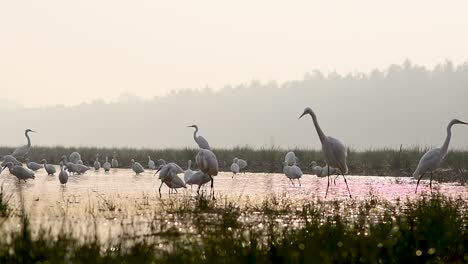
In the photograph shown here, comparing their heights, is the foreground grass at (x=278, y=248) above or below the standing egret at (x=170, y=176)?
below

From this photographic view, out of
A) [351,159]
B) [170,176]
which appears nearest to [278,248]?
[170,176]

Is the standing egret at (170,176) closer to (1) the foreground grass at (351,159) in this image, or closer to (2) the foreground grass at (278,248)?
(2) the foreground grass at (278,248)

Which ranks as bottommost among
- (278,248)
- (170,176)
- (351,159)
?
(278,248)

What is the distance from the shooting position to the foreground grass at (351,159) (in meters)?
29.5

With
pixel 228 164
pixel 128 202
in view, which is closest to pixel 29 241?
pixel 128 202

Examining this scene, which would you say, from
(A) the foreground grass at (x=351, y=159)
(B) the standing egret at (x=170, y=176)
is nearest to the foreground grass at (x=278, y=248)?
(B) the standing egret at (x=170, y=176)

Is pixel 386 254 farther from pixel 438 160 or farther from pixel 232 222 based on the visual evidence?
pixel 438 160

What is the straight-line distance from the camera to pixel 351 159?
33.5 meters

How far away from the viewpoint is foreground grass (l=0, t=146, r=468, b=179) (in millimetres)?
29469

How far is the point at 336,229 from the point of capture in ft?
23.4

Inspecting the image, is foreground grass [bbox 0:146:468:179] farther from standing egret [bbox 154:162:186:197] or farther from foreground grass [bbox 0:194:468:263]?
foreground grass [bbox 0:194:468:263]

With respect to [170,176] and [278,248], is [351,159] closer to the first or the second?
[170,176]

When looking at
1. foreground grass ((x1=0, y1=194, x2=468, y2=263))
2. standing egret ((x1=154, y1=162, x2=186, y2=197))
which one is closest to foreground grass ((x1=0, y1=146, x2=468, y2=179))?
standing egret ((x1=154, y1=162, x2=186, y2=197))

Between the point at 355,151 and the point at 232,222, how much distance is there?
28.4 meters
